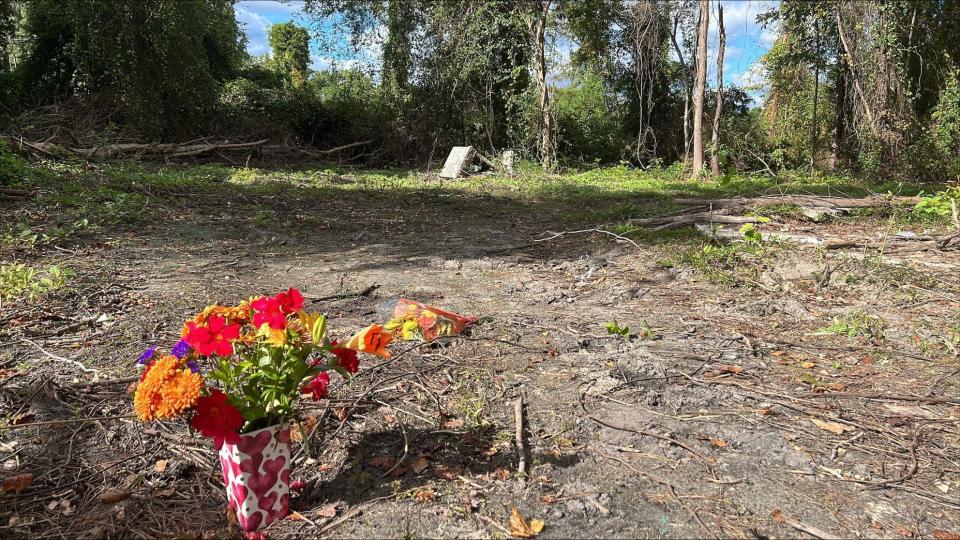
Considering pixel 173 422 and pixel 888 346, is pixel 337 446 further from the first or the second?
pixel 888 346

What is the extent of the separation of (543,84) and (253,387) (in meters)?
11.4

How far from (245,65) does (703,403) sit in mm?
16358

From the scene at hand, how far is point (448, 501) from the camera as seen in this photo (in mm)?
1709

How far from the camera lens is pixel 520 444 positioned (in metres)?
2.00

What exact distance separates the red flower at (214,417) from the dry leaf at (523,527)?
770 mm

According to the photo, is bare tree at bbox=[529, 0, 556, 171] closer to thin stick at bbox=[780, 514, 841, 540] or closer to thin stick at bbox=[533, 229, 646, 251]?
thin stick at bbox=[533, 229, 646, 251]

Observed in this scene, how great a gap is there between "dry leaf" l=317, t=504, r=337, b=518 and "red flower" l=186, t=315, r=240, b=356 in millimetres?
527

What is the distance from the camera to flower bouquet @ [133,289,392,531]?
1515mm

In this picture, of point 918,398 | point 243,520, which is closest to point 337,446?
point 243,520

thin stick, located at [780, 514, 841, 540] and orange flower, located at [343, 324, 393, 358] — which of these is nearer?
thin stick, located at [780, 514, 841, 540]

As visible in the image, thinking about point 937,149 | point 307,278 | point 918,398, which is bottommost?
point 918,398

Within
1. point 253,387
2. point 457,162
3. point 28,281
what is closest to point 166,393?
point 253,387

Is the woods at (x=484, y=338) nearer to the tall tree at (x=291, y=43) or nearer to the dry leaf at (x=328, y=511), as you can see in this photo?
the dry leaf at (x=328, y=511)

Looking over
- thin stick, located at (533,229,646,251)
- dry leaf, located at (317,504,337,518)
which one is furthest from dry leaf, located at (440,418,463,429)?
thin stick, located at (533,229,646,251)
